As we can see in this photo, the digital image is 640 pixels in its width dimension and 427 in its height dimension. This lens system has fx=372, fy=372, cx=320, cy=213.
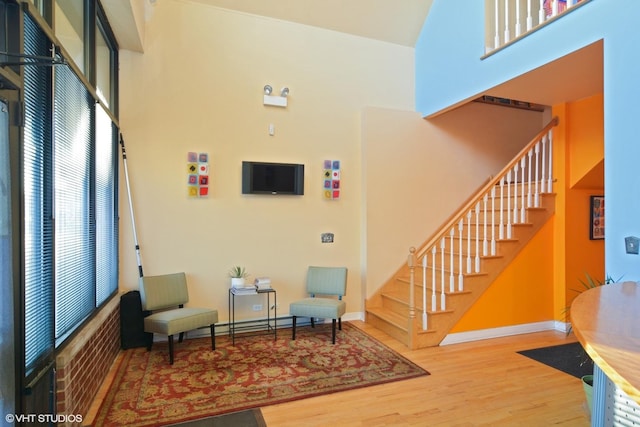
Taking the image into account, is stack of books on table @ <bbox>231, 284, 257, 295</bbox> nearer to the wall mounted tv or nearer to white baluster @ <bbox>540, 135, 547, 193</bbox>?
the wall mounted tv

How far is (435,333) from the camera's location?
4137 millimetres

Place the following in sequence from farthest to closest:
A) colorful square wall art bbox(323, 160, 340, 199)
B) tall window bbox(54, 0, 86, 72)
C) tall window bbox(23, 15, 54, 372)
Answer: colorful square wall art bbox(323, 160, 340, 199) → tall window bbox(54, 0, 86, 72) → tall window bbox(23, 15, 54, 372)

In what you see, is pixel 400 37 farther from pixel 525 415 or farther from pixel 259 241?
pixel 525 415

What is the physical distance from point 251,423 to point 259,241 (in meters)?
2.47

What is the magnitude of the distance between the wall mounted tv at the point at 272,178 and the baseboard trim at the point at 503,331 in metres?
2.55

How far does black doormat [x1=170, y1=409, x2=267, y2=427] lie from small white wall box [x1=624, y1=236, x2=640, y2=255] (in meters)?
2.97

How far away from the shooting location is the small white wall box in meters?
2.75

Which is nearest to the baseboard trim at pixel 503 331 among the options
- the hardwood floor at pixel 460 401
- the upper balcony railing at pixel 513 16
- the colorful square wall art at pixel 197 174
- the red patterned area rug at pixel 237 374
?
the hardwood floor at pixel 460 401

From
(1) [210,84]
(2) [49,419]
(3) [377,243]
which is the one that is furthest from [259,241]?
(2) [49,419]

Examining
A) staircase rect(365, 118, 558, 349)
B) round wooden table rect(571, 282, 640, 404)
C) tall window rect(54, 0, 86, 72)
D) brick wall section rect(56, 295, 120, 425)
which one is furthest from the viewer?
staircase rect(365, 118, 558, 349)

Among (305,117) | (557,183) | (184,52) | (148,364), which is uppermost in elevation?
(184,52)

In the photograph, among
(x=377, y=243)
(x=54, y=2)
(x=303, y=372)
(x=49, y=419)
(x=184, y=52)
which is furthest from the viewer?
(x=377, y=243)

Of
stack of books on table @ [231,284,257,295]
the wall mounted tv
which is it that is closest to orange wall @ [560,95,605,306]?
the wall mounted tv

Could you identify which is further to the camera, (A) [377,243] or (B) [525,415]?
(A) [377,243]
